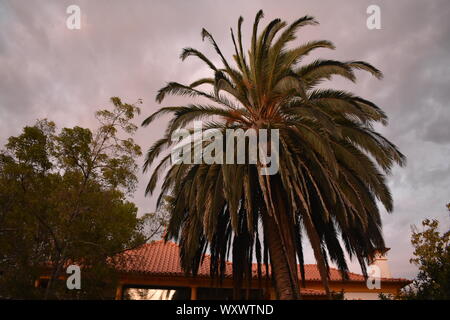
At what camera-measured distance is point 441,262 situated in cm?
720

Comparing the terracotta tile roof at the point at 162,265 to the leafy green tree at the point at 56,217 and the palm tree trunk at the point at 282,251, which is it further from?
the palm tree trunk at the point at 282,251

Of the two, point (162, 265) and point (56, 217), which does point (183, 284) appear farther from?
point (56, 217)

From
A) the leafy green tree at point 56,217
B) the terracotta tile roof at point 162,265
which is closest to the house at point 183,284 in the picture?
the terracotta tile roof at point 162,265

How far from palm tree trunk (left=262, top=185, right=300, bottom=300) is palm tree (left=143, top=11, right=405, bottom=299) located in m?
0.03

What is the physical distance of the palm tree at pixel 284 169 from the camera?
30.0 feet

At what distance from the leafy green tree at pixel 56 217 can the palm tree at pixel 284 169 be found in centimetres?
154

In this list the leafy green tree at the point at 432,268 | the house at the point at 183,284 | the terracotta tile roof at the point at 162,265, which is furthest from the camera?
the house at the point at 183,284

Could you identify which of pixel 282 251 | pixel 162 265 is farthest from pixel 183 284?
pixel 282 251

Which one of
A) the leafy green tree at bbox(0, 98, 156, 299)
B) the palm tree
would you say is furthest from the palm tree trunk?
the leafy green tree at bbox(0, 98, 156, 299)

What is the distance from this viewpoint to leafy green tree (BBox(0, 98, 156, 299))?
9.66 m

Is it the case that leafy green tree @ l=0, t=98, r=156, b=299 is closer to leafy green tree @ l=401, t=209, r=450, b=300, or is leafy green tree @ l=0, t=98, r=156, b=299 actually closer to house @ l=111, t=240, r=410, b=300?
house @ l=111, t=240, r=410, b=300

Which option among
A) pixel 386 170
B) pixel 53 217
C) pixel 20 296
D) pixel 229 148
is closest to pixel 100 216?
pixel 53 217

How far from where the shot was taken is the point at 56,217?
1001 cm
